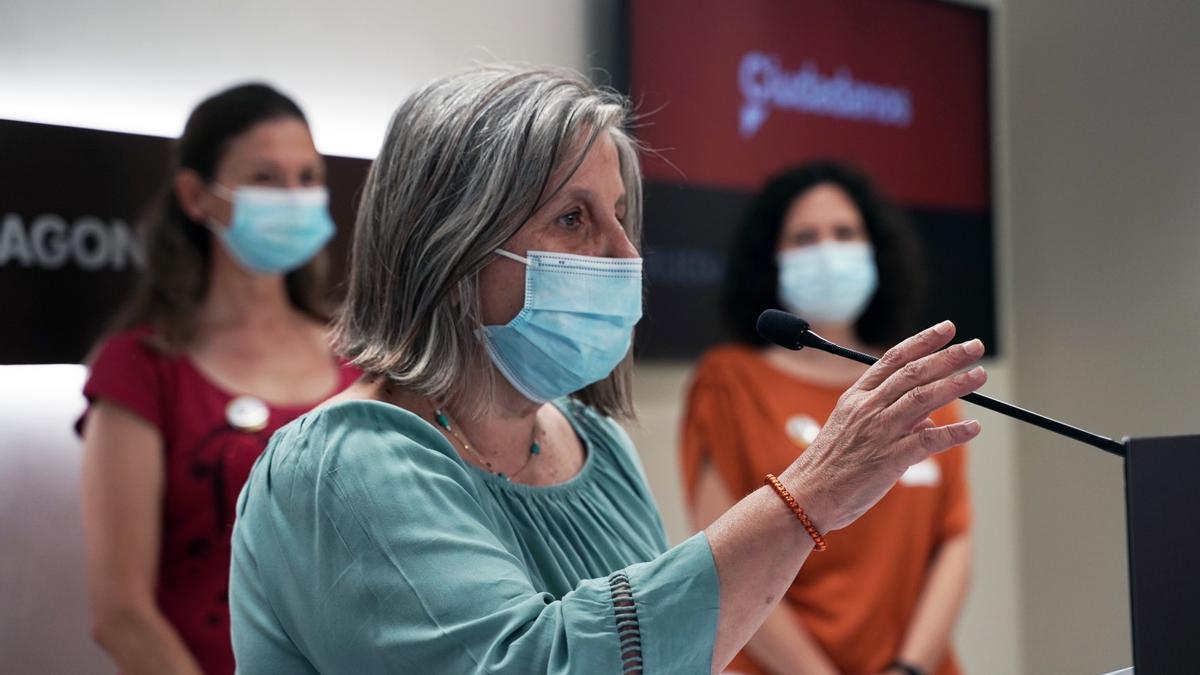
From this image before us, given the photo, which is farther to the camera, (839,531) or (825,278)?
(825,278)

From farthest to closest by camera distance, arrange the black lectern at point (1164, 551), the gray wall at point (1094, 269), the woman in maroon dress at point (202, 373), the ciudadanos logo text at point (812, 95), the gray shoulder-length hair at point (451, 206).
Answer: the gray wall at point (1094, 269) < the ciudadanos logo text at point (812, 95) < the woman in maroon dress at point (202, 373) < the gray shoulder-length hair at point (451, 206) < the black lectern at point (1164, 551)

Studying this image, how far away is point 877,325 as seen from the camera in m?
3.38

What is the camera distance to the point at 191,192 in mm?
2447

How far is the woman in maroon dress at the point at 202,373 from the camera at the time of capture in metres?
2.32

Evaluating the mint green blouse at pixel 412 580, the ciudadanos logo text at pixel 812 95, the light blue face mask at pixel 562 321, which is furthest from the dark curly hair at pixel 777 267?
the mint green blouse at pixel 412 580

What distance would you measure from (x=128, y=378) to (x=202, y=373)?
0.14 meters

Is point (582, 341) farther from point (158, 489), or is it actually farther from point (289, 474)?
point (158, 489)

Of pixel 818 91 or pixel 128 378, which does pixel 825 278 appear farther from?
pixel 128 378

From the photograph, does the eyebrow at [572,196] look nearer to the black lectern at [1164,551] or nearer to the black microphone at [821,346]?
the black microphone at [821,346]

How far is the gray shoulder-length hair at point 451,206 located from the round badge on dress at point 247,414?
0.97m

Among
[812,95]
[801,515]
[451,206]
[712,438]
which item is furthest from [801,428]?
[801,515]

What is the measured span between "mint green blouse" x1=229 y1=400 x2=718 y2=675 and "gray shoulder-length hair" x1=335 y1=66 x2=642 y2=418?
0.47ft

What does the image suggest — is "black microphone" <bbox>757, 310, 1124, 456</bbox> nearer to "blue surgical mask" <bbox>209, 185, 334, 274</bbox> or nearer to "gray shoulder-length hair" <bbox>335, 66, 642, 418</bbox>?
"gray shoulder-length hair" <bbox>335, 66, 642, 418</bbox>

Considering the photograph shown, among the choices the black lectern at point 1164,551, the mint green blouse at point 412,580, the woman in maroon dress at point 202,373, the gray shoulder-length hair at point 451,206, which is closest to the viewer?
the black lectern at point 1164,551
